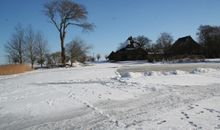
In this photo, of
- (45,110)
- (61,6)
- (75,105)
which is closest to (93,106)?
(75,105)

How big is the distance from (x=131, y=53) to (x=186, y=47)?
1585 cm

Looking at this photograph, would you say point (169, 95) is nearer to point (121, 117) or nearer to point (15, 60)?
point (121, 117)

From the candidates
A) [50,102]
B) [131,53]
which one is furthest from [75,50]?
[50,102]

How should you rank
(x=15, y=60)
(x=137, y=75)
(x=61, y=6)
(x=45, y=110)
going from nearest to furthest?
(x=45, y=110) → (x=137, y=75) → (x=61, y=6) → (x=15, y=60)

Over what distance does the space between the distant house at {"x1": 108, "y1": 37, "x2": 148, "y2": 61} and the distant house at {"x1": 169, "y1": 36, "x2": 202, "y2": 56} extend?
841cm

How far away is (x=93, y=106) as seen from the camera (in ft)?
26.0

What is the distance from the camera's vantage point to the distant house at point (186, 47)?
224 ft

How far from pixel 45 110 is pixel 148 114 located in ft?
9.88

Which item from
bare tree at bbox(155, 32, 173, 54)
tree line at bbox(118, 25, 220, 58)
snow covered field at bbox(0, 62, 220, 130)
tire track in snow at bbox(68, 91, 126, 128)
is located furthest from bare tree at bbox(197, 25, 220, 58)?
tire track in snow at bbox(68, 91, 126, 128)

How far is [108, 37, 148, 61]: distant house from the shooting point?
3021 inches

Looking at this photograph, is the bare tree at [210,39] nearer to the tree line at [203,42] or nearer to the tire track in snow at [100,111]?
the tree line at [203,42]

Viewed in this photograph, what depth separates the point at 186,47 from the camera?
230 ft

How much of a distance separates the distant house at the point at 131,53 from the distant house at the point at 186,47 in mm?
8406

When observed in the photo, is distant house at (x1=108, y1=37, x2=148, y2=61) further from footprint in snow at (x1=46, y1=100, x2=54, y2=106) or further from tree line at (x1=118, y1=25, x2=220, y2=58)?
footprint in snow at (x1=46, y1=100, x2=54, y2=106)
